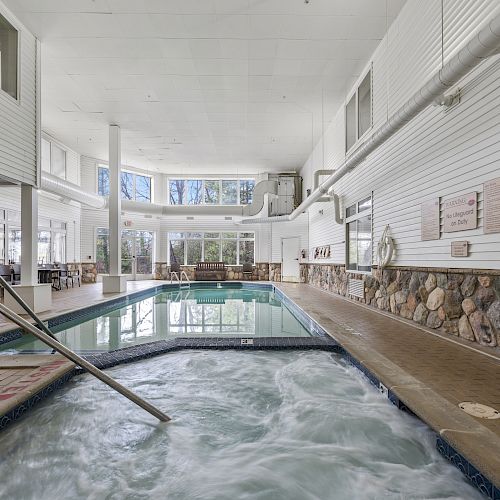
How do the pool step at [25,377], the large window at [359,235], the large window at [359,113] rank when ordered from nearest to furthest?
1. the pool step at [25,377]
2. the large window at [359,113]
3. the large window at [359,235]

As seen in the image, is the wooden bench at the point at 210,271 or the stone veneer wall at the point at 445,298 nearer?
the stone veneer wall at the point at 445,298

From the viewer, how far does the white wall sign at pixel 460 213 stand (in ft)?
11.5

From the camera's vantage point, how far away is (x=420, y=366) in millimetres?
2854

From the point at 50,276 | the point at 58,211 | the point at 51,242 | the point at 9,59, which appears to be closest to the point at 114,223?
the point at 50,276

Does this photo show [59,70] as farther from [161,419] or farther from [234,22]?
[161,419]

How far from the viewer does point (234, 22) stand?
16.8ft

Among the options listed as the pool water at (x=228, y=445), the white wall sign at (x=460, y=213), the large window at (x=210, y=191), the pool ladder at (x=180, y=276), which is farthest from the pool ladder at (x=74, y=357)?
the large window at (x=210, y=191)

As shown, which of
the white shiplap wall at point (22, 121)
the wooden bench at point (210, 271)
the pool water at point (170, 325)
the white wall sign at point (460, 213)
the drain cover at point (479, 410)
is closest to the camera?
the drain cover at point (479, 410)

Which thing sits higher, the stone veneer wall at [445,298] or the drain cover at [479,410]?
the stone veneer wall at [445,298]

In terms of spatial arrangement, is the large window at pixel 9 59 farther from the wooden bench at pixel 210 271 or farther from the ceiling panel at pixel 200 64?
the wooden bench at pixel 210 271

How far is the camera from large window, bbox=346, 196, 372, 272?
6.64 meters

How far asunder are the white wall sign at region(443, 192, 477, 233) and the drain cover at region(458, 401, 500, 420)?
6.59 feet

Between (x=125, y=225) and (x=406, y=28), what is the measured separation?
11387mm

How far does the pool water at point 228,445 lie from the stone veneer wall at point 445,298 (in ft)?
4.46
